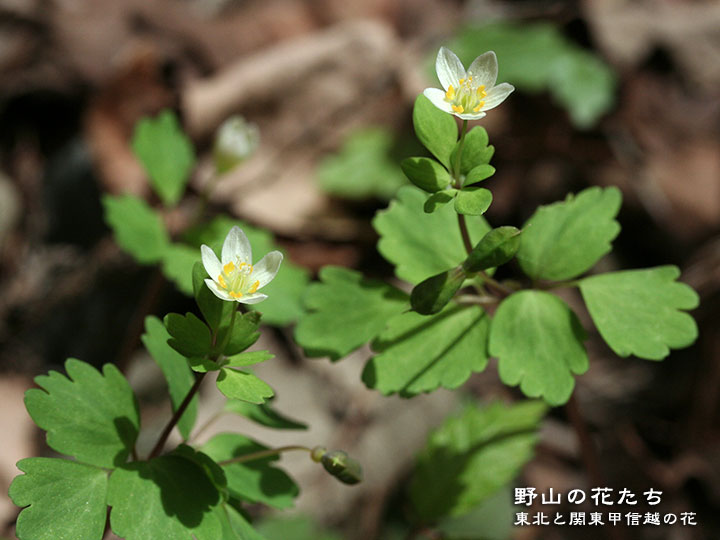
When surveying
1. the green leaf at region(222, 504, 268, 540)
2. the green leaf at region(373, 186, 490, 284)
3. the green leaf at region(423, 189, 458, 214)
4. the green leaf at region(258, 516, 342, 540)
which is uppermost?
the green leaf at region(423, 189, 458, 214)

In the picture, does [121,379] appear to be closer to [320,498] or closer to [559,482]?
[320,498]

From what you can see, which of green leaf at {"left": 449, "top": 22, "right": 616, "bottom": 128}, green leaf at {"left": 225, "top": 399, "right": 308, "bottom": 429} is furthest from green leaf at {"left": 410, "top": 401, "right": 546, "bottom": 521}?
green leaf at {"left": 449, "top": 22, "right": 616, "bottom": 128}

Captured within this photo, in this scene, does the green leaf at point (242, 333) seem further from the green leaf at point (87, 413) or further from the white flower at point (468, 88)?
the white flower at point (468, 88)

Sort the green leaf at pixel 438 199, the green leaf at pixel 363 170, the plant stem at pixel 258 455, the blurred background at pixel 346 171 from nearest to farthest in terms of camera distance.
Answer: the green leaf at pixel 438 199, the plant stem at pixel 258 455, the blurred background at pixel 346 171, the green leaf at pixel 363 170

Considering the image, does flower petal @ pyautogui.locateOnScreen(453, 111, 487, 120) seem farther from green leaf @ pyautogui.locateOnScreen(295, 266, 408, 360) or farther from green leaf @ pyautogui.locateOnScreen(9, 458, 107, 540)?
green leaf @ pyautogui.locateOnScreen(9, 458, 107, 540)

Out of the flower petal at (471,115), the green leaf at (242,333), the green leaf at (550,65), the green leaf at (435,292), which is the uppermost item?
the flower petal at (471,115)

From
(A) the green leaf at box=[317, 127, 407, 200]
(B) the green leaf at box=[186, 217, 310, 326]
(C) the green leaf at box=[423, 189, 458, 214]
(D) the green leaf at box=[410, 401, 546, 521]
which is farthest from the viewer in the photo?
(A) the green leaf at box=[317, 127, 407, 200]

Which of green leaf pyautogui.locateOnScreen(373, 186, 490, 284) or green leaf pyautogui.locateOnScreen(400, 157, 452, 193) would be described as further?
green leaf pyautogui.locateOnScreen(373, 186, 490, 284)

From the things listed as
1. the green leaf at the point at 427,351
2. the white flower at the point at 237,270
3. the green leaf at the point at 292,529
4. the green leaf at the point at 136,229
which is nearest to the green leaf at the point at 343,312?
the green leaf at the point at 427,351
